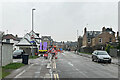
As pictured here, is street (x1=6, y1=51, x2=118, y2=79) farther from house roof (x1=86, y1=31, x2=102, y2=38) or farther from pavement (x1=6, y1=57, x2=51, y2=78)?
house roof (x1=86, y1=31, x2=102, y2=38)

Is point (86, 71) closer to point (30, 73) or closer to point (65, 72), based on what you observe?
point (65, 72)

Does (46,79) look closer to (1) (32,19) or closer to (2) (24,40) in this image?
(1) (32,19)

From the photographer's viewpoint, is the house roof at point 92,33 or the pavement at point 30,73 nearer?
the pavement at point 30,73

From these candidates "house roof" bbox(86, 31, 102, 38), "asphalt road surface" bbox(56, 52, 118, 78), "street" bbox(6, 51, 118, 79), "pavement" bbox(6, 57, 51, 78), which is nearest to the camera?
"pavement" bbox(6, 57, 51, 78)

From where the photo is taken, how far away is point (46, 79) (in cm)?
1062

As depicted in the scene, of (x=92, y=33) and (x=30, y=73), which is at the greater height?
(x=92, y=33)

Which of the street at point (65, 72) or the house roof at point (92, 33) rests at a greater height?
the house roof at point (92, 33)

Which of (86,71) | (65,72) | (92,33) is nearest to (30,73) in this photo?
(65,72)

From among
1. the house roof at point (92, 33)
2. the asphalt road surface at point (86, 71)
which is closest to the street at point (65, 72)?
the asphalt road surface at point (86, 71)

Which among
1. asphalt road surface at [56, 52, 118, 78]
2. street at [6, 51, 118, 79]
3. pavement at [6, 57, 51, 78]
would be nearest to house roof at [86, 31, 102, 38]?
asphalt road surface at [56, 52, 118, 78]

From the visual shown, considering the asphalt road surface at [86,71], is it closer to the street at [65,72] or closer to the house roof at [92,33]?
the street at [65,72]

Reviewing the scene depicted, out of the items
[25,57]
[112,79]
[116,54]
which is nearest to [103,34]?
[116,54]

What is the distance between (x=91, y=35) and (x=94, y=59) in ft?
150

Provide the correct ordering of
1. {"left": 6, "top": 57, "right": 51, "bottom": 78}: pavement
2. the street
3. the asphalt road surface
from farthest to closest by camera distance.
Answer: the asphalt road surface, the street, {"left": 6, "top": 57, "right": 51, "bottom": 78}: pavement
